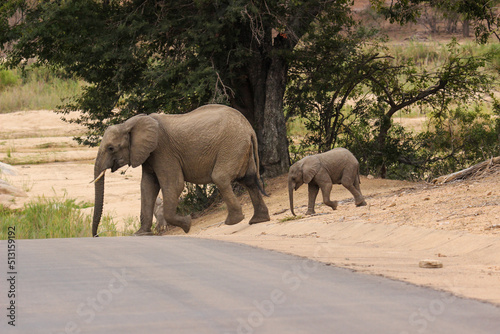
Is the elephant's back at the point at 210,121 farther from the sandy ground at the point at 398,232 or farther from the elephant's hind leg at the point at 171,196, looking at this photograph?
the sandy ground at the point at 398,232

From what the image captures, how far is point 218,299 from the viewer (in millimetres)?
5426

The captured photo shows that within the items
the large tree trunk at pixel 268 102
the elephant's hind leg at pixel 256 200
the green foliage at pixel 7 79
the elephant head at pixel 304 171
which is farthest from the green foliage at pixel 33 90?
the elephant's hind leg at pixel 256 200

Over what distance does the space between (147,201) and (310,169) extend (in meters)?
3.05

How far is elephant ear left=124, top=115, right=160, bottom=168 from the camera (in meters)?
12.5

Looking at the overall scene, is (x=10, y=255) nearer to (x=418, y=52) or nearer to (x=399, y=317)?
(x=399, y=317)

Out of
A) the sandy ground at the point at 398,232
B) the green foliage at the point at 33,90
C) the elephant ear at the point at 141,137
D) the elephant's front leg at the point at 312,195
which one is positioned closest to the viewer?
the sandy ground at the point at 398,232

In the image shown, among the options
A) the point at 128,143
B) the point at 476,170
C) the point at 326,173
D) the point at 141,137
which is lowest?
the point at 476,170

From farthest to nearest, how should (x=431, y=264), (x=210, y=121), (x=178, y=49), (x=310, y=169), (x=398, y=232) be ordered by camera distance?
(x=178, y=49), (x=310, y=169), (x=210, y=121), (x=398, y=232), (x=431, y=264)

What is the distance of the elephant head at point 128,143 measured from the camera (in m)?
12.5

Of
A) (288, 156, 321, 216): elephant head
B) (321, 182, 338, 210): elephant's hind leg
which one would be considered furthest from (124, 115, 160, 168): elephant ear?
(321, 182, 338, 210): elephant's hind leg

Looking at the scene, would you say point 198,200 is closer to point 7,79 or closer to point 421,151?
point 421,151

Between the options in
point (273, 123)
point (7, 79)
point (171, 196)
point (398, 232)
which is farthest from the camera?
point (7, 79)

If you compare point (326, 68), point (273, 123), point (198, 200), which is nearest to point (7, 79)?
point (198, 200)

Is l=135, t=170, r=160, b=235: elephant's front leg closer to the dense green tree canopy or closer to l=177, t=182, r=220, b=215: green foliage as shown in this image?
the dense green tree canopy
